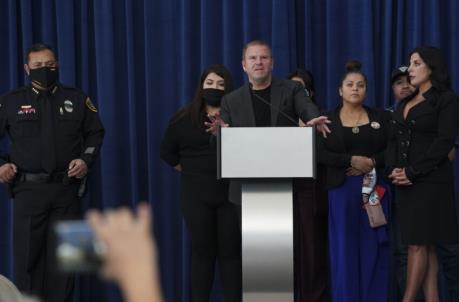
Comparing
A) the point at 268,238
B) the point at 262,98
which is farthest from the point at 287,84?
the point at 268,238

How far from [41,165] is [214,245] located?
101 cm

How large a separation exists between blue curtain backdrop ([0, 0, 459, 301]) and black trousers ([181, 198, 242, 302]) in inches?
38.6

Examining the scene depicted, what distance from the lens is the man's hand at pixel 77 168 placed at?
3865 mm

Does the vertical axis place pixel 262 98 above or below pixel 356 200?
above

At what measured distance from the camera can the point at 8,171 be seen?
3908 mm

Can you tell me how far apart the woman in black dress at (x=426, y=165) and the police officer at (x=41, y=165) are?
1.65 meters

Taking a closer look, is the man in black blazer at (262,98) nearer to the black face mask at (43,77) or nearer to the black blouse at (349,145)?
the black blouse at (349,145)

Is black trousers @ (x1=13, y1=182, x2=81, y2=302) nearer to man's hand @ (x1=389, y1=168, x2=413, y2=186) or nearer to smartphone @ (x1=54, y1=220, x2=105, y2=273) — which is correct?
man's hand @ (x1=389, y1=168, x2=413, y2=186)

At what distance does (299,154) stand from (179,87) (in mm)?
2071

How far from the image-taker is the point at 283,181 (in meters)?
3.19

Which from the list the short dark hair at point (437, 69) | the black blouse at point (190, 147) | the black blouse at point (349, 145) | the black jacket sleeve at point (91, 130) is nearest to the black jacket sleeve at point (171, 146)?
the black blouse at point (190, 147)

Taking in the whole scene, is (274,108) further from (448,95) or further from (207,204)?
(448,95)

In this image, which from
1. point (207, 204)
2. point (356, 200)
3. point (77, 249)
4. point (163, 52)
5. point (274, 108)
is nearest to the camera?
point (77, 249)

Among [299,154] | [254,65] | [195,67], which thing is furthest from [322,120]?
[195,67]
